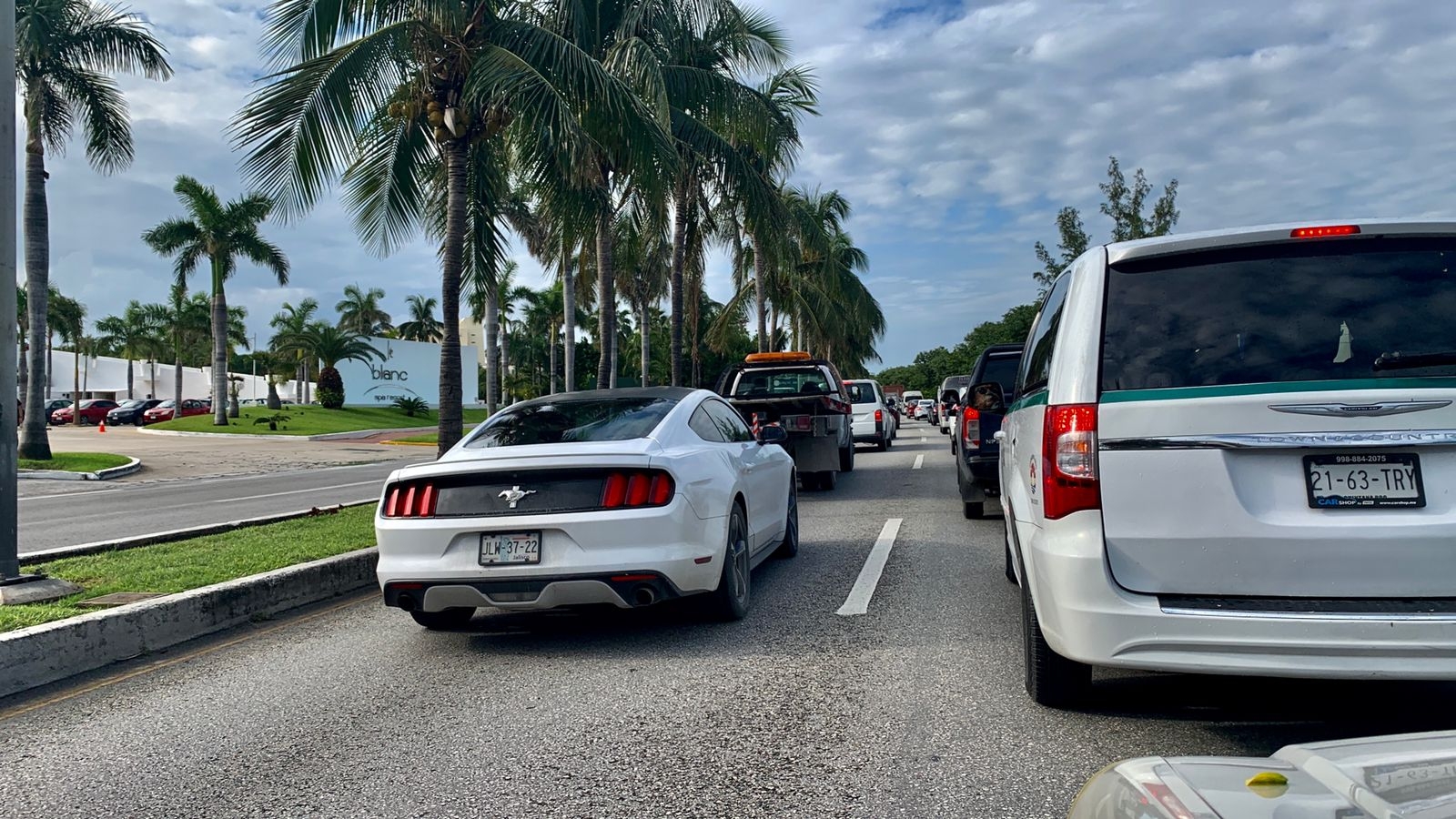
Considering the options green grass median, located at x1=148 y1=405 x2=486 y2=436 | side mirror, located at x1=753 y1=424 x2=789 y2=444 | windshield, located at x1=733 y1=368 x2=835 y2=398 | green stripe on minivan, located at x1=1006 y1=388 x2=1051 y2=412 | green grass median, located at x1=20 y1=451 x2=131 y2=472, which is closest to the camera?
green stripe on minivan, located at x1=1006 y1=388 x2=1051 y2=412

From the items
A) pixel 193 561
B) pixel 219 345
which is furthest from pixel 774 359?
pixel 219 345

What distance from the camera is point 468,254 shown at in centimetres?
1502

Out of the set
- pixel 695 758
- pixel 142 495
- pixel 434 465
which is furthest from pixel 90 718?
pixel 142 495

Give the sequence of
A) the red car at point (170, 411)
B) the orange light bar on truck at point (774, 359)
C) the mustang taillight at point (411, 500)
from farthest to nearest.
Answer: the red car at point (170, 411)
the orange light bar on truck at point (774, 359)
the mustang taillight at point (411, 500)

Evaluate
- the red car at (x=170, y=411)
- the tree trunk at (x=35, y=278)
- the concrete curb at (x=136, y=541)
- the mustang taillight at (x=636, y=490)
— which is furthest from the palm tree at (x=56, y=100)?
the red car at (x=170, y=411)

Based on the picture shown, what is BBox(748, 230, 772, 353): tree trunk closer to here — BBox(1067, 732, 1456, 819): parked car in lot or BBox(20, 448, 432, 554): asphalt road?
BBox(20, 448, 432, 554): asphalt road

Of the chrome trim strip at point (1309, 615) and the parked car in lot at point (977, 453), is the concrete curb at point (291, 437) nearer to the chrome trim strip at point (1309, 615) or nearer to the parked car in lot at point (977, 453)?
the parked car in lot at point (977, 453)

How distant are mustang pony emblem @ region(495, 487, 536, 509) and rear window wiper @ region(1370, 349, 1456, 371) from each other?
396 cm

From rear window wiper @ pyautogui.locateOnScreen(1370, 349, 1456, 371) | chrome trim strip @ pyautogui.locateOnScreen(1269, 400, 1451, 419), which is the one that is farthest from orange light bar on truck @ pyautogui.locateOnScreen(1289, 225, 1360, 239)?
chrome trim strip @ pyautogui.locateOnScreen(1269, 400, 1451, 419)

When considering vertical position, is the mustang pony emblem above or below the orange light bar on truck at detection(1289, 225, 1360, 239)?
below

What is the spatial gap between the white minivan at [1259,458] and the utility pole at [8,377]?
6.46 meters

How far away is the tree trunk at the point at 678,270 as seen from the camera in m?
23.3

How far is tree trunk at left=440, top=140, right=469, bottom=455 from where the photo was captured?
12508 millimetres

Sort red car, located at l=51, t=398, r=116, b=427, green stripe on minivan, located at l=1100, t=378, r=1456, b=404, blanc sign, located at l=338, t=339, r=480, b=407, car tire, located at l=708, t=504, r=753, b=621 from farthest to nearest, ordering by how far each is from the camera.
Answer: blanc sign, located at l=338, t=339, r=480, b=407 < red car, located at l=51, t=398, r=116, b=427 < car tire, located at l=708, t=504, r=753, b=621 < green stripe on minivan, located at l=1100, t=378, r=1456, b=404
